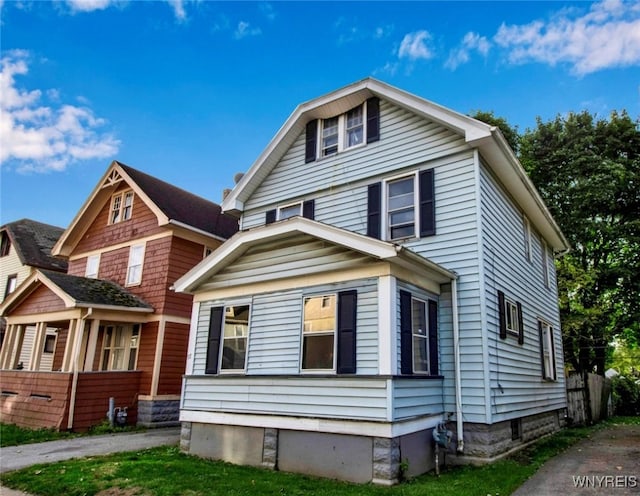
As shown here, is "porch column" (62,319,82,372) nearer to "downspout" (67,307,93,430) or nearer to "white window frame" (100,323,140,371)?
"downspout" (67,307,93,430)

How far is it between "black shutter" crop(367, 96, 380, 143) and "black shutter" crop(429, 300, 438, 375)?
15.4 ft

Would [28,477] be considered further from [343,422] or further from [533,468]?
[533,468]

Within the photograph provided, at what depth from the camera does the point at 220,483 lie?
22.9 ft

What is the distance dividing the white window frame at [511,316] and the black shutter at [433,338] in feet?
6.26

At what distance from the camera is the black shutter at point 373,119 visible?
11281 mm

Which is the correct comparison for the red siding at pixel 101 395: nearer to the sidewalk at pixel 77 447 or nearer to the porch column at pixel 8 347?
the sidewalk at pixel 77 447

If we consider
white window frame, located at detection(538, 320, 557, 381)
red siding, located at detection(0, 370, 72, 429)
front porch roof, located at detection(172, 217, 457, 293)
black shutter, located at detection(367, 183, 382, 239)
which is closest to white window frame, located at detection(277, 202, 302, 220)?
black shutter, located at detection(367, 183, 382, 239)

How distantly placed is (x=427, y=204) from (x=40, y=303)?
44.3ft

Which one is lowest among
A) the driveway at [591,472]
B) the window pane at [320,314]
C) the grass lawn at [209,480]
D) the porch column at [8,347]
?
the grass lawn at [209,480]

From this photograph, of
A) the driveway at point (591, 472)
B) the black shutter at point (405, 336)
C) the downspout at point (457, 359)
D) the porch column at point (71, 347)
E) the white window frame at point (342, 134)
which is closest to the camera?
the driveway at point (591, 472)

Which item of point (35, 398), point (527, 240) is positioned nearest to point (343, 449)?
point (527, 240)

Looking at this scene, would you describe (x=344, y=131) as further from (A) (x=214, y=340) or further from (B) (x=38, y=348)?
(B) (x=38, y=348)

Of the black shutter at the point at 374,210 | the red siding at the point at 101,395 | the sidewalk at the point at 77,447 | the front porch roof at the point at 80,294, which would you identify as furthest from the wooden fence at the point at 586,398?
the front porch roof at the point at 80,294

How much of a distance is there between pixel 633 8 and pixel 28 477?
18.3m
